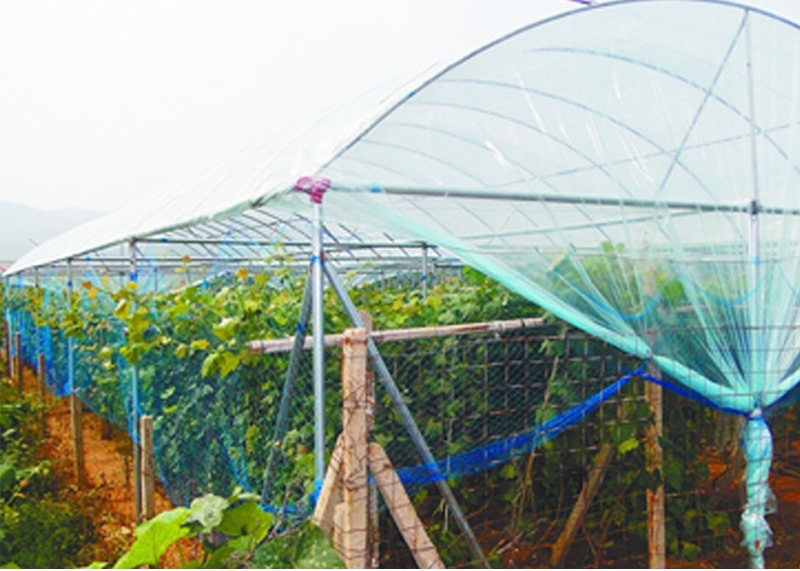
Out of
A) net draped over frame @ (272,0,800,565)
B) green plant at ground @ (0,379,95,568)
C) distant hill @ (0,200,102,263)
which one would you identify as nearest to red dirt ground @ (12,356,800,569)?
green plant at ground @ (0,379,95,568)

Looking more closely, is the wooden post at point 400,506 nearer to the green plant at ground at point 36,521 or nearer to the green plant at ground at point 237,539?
the green plant at ground at point 237,539

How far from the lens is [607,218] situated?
3.51 meters

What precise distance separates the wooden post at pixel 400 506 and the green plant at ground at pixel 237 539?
31 cm

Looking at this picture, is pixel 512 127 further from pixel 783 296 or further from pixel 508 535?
pixel 508 535

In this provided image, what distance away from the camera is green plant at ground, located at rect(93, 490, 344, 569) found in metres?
2.42

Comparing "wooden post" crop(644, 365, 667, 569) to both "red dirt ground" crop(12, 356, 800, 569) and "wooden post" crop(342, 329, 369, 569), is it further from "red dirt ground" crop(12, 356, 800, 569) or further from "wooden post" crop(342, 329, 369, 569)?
"wooden post" crop(342, 329, 369, 569)

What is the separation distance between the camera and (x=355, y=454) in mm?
2531

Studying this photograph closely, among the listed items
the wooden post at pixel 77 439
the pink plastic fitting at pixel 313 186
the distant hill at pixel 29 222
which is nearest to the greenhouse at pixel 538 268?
the pink plastic fitting at pixel 313 186

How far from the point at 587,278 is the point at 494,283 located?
0.78 m

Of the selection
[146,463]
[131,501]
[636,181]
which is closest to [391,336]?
[636,181]

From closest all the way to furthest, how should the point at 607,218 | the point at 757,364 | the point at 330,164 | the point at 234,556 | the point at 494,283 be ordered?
the point at 234,556 < the point at 330,164 < the point at 757,364 < the point at 607,218 < the point at 494,283

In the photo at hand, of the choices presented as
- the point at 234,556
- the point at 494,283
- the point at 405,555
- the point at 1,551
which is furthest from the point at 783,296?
the point at 1,551

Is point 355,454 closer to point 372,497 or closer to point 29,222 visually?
point 372,497

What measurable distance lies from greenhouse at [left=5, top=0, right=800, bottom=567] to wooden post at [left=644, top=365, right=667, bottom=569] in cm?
7
